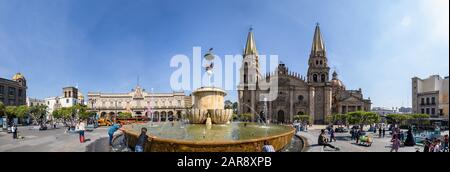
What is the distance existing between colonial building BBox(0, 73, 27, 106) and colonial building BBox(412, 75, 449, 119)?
87.4 m

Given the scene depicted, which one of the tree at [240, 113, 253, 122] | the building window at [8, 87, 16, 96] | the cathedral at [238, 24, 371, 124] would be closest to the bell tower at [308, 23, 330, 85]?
the cathedral at [238, 24, 371, 124]

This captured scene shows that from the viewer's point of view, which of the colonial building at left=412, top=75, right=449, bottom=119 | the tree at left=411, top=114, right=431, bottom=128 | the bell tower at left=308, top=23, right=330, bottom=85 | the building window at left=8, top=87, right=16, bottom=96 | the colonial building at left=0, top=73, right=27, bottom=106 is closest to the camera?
the tree at left=411, top=114, right=431, bottom=128

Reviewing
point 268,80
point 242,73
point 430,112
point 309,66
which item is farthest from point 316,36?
point 430,112

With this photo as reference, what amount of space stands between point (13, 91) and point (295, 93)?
67.6 meters

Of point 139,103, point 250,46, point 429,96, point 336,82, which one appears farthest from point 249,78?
point 429,96

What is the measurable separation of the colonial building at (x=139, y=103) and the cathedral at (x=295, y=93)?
21.2 meters

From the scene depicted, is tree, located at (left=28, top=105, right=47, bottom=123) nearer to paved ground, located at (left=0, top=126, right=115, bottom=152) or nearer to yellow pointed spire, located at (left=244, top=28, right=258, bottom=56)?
paved ground, located at (left=0, top=126, right=115, bottom=152)

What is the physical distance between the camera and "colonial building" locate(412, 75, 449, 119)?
5157 centimetres

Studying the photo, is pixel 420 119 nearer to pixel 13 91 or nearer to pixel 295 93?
pixel 295 93

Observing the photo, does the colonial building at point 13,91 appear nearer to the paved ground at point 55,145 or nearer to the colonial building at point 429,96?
the paved ground at point 55,145

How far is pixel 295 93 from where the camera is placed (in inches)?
Result: 2758
